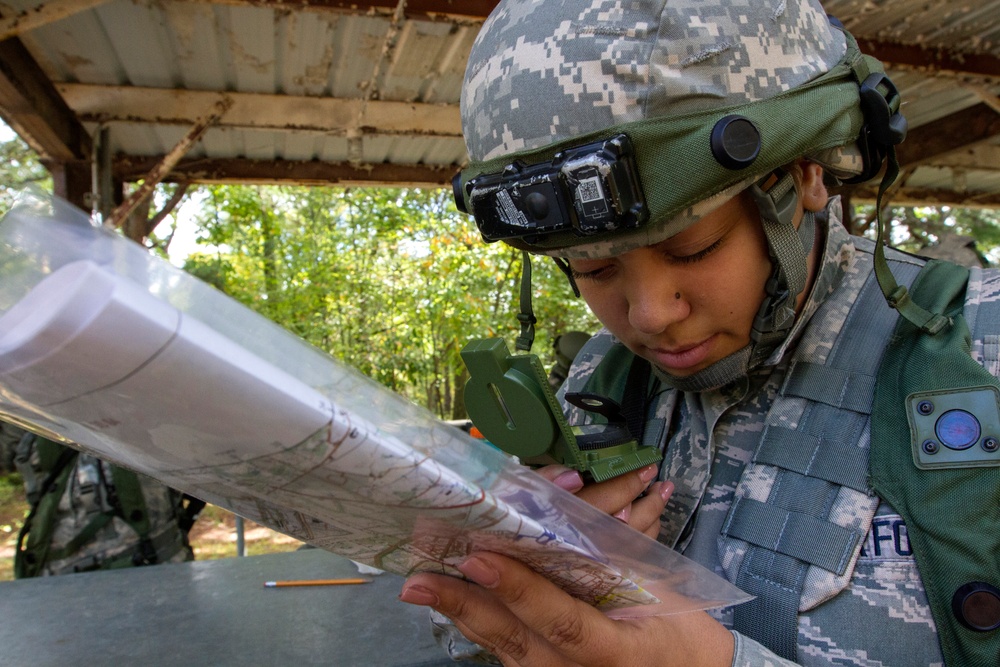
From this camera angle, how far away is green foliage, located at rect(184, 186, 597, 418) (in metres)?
9.22

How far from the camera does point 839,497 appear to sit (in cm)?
116

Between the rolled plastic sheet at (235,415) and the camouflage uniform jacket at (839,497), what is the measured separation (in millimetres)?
357

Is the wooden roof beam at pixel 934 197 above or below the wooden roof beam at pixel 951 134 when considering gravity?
below

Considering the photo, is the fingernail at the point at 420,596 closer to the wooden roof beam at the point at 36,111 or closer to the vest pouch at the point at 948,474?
the vest pouch at the point at 948,474

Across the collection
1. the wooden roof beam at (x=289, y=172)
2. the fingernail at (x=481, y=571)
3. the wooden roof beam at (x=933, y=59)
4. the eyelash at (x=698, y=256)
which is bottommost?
the fingernail at (x=481, y=571)

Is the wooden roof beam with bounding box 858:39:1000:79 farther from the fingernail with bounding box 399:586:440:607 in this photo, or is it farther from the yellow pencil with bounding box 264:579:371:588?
the fingernail with bounding box 399:586:440:607

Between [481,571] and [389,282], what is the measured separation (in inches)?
359

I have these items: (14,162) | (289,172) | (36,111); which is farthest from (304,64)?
(14,162)

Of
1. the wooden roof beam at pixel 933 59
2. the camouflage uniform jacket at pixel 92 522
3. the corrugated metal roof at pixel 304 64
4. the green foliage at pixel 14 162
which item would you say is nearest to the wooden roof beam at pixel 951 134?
the corrugated metal roof at pixel 304 64

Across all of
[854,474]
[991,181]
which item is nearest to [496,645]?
[854,474]

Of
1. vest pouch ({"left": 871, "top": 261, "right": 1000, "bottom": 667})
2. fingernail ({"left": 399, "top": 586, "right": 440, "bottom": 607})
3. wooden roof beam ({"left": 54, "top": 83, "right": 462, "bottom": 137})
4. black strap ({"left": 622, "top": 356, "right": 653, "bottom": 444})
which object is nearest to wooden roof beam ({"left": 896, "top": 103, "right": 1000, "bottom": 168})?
→ wooden roof beam ({"left": 54, "top": 83, "right": 462, "bottom": 137})

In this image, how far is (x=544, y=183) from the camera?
3.75ft

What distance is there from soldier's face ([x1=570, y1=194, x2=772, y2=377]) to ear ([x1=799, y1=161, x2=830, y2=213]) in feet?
0.41

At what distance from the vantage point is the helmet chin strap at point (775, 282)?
117 cm
